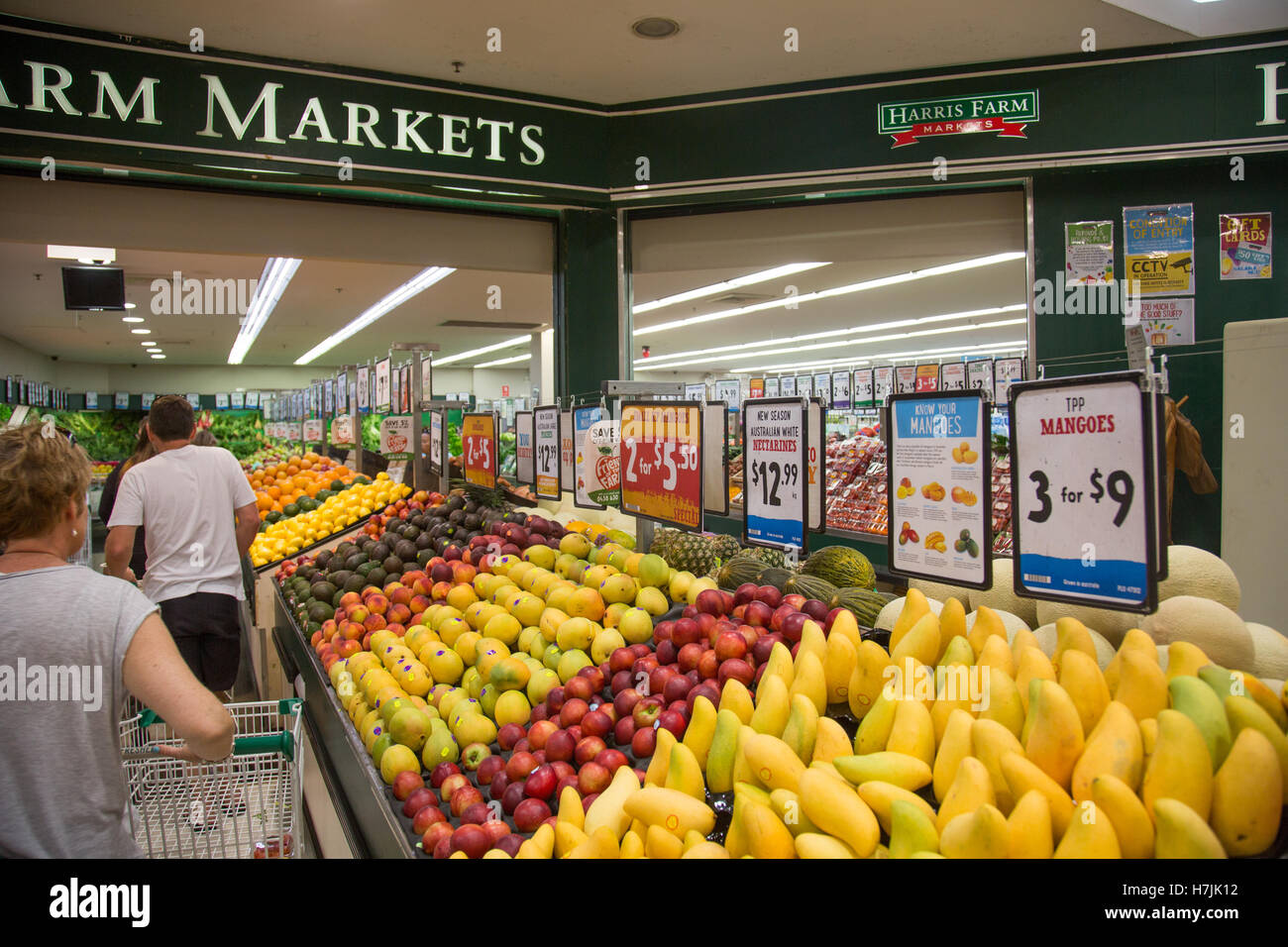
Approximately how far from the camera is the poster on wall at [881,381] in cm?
1017

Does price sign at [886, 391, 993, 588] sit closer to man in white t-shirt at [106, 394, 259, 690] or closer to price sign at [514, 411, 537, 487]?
price sign at [514, 411, 537, 487]

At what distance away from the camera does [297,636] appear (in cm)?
443

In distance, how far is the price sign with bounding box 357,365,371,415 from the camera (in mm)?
8031

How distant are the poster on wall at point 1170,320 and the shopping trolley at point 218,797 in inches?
192

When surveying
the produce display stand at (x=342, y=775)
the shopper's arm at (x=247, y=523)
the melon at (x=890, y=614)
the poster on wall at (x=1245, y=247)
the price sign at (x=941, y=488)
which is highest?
the poster on wall at (x=1245, y=247)

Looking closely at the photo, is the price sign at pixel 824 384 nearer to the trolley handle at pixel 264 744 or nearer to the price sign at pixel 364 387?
the price sign at pixel 364 387

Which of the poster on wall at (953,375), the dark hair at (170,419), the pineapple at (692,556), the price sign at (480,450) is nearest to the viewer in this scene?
the pineapple at (692,556)

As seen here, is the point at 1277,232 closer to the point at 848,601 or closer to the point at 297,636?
the point at 848,601

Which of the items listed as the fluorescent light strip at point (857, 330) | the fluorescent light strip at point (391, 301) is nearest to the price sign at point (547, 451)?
the fluorescent light strip at point (391, 301)

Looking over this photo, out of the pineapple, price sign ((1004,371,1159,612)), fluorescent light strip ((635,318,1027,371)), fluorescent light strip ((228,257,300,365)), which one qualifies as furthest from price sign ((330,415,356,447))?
fluorescent light strip ((635,318,1027,371))

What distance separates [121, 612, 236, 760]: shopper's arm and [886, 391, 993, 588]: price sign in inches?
66.2

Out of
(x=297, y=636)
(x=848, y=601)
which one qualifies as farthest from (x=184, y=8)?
(x=848, y=601)

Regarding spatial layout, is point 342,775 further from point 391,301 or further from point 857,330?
point 857,330

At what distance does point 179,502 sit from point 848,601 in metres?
3.20
